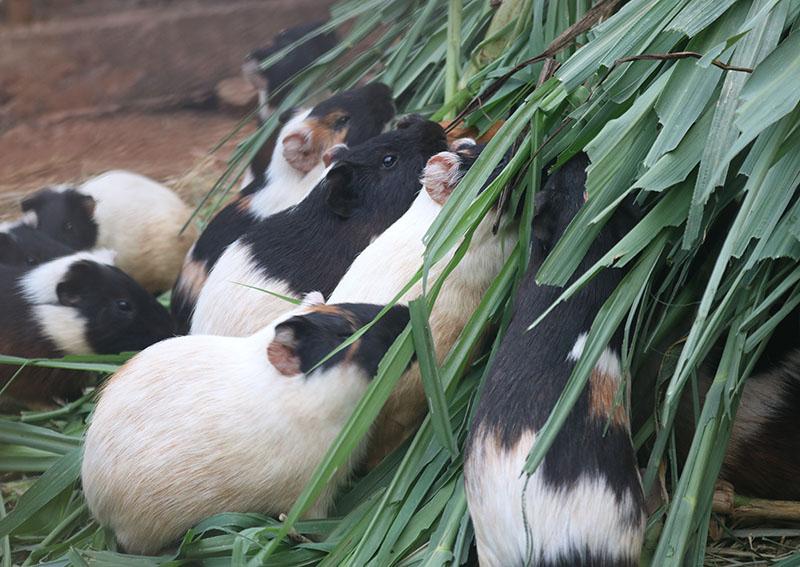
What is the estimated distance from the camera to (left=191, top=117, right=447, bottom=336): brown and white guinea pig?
3166 millimetres

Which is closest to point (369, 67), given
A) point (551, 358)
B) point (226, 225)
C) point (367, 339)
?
point (226, 225)

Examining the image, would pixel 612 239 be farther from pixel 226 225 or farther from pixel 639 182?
pixel 226 225

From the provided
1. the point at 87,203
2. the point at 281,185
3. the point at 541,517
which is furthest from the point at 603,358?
the point at 87,203

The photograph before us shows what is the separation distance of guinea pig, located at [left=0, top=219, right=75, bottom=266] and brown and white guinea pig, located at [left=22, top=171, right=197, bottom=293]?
318mm

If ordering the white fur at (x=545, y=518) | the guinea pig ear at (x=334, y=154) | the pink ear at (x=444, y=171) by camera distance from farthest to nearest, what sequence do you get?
the guinea pig ear at (x=334, y=154), the pink ear at (x=444, y=171), the white fur at (x=545, y=518)

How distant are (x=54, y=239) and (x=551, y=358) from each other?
278 cm

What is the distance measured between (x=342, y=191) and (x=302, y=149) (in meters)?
0.66

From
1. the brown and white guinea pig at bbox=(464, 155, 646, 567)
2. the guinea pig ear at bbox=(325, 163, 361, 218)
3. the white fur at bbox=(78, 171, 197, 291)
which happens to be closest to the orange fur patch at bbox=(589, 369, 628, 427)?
the brown and white guinea pig at bbox=(464, 155, 646, 567)

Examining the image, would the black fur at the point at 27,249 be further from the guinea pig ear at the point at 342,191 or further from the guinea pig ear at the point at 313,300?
the guinea pig ear at the point at 313,300

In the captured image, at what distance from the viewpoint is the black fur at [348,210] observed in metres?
3.19

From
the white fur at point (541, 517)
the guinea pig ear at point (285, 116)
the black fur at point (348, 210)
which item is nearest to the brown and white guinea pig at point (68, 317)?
the black fur at point (348, 210)

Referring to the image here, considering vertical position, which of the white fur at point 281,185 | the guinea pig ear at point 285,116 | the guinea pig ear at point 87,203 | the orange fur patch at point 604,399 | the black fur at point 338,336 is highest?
the guinea pig ear at point 87,203

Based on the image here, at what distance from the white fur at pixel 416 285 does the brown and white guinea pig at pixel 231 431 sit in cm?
13

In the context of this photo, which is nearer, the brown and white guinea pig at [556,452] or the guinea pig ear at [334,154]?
the brown and white guinea pig at [556,452]
